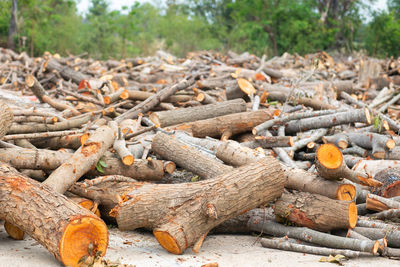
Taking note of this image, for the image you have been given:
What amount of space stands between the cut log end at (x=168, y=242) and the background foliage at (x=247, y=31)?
21.3m

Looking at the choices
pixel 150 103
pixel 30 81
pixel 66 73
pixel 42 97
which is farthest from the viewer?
pixel 66 73

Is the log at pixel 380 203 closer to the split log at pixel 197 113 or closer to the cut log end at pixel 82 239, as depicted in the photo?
the cut log end at pixel 82 239

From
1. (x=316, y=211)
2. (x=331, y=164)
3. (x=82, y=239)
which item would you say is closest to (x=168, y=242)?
(x=82, y=239)

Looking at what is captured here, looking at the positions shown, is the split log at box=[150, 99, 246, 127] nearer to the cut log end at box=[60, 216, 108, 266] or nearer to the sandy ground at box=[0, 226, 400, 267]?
the sandy ground at box=[0, 226, 400, 267]

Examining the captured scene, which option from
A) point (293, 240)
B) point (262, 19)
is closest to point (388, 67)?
point (293, 240)

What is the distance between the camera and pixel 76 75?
12.4 m

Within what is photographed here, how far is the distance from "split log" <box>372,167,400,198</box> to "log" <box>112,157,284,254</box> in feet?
5.25

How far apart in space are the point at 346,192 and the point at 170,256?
6.36ft

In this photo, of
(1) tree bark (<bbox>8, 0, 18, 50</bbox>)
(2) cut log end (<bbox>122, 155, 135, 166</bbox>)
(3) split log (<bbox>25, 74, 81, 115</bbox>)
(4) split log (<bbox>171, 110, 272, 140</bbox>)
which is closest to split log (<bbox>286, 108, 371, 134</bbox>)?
(4) split log (<bbox>171, 110, 272, 140</bbox>)

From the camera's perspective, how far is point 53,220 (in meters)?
3.45

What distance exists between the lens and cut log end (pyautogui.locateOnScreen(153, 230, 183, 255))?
12.6ft

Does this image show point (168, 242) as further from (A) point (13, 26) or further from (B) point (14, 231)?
(A) point (13, 26)

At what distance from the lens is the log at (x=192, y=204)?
393cm

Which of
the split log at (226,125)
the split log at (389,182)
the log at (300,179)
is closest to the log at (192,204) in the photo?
the log at (300,179)
